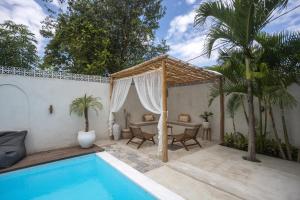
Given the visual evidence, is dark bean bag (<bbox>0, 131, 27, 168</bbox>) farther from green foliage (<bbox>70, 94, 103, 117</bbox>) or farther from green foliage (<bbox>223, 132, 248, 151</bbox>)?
green foliage (<bbox>223, 132, 248, 151</bbox>)

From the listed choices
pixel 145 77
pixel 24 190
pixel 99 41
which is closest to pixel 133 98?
pixel 145 77

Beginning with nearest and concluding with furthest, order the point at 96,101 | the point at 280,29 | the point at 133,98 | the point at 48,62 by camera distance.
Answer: the point at 280,29, the point at 96,101, the point at 133,98, the point at 48,62

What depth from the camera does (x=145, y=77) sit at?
571 centimetres

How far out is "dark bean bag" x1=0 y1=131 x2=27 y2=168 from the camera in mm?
4492

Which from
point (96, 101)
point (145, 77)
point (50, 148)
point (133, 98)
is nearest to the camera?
point (145, 77)

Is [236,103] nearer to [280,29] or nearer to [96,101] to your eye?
[280,29]

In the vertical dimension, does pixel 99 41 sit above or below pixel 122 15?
below

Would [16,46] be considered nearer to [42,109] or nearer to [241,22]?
[42,109]

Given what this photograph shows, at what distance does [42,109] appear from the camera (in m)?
5.94

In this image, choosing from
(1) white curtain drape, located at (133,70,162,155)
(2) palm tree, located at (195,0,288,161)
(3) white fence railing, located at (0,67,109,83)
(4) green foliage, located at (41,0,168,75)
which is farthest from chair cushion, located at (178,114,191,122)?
(4) green foliage, located at (41,0,168,75)

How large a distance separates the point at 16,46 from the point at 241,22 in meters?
12.7

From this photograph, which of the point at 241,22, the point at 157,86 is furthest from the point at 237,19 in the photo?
the point at 157,86

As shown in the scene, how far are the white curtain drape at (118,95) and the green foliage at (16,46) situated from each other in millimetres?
7835

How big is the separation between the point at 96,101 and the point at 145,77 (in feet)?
9.06
